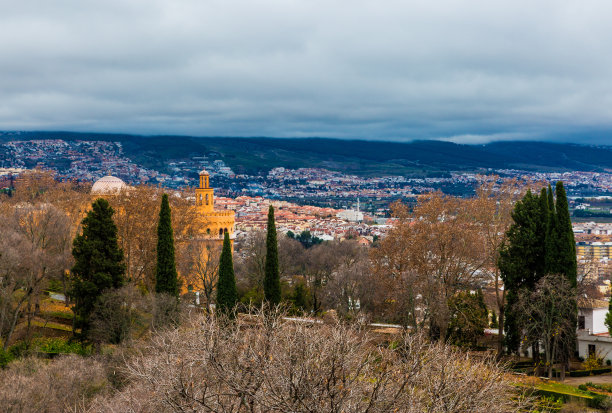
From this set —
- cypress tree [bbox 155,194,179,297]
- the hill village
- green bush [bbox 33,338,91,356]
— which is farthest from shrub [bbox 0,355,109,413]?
the hill village

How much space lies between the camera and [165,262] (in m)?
26.5

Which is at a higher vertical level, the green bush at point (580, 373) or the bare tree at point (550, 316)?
the bare tree at point (550, 316)

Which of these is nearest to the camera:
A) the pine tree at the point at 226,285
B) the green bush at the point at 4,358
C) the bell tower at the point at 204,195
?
the green bush at the point at 4,358

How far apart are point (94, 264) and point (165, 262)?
2.90 m

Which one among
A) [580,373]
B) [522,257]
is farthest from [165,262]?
[580,373]

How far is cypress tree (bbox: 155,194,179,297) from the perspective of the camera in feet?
86.1

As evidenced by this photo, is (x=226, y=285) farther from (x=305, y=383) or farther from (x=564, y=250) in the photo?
(x=305, y=383)

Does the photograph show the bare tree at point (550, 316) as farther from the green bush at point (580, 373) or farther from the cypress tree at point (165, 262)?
the cypress tree at point (165, 262)

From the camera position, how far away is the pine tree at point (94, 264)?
80.3 feet

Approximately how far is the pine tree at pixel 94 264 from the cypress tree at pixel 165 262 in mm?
1528

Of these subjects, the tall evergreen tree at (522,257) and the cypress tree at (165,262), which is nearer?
the tall evergreen tree at (522,257)

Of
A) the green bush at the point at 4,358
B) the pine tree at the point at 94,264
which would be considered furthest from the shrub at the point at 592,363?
the green bush at the point at 4,358

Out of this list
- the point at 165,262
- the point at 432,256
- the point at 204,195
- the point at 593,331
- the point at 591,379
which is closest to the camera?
the point at 591,379

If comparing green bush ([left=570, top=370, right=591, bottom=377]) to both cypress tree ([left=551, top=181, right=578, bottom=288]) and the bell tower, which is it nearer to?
cypress tree ([left=551, top=181, right=578, bottom=288])
